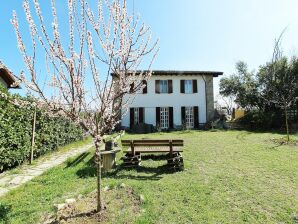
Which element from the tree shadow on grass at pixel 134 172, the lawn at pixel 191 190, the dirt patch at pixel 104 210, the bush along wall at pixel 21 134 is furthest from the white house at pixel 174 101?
the dirt patch at pixel 104 210

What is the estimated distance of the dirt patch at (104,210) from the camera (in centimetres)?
489

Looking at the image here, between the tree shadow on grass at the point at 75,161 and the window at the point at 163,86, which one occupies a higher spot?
the window at the point at 163,86

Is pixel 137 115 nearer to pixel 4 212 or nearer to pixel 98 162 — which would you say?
pixel 4 212

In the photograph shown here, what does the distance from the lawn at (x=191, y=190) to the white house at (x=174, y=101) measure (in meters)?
15.0

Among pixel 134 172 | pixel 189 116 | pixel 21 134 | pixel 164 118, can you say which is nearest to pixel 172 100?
pixel 164 118

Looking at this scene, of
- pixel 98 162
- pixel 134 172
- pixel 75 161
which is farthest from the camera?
pixel 75 161

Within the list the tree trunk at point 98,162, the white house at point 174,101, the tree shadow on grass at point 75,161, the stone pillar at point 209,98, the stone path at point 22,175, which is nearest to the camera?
the tree trunk at point 98,162

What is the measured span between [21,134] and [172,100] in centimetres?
1671

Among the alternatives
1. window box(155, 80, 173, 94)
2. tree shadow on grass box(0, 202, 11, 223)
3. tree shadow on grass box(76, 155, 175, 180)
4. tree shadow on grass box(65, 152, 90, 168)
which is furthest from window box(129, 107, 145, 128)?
tree shadow on grass box(0, 202, 11, 223)

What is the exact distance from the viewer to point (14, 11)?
159 inches

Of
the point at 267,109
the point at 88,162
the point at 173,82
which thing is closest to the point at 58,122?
the point at 88,162

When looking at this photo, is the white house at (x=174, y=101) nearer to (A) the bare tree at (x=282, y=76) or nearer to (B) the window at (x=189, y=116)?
(B) the window at (x=189, y=116)

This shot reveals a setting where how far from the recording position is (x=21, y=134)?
393 inches

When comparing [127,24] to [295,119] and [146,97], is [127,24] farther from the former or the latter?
[295,119]
